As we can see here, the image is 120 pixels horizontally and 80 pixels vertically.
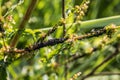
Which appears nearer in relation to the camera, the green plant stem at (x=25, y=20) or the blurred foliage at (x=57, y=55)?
the green plant stem at (x=25, y=20)

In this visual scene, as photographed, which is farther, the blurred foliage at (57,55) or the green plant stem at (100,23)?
the blurred foliage at (57,55)

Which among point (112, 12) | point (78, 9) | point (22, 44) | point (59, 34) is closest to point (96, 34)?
point (78, 9)

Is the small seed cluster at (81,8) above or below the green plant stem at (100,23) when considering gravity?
above

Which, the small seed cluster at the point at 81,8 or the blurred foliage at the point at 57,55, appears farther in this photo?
the blurred foliage at the point at 57,55

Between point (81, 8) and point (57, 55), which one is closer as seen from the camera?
point (81, 8)

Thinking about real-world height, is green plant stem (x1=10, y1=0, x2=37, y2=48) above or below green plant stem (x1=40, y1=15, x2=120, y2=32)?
above

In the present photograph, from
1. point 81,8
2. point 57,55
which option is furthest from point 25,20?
point 57,55

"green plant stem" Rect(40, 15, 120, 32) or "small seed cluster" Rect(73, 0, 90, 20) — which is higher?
"small seed cluster" Rect(73, 0, 90, 20)

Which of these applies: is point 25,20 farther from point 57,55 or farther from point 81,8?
point 57,55

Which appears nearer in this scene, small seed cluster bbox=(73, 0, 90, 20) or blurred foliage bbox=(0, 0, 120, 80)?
small seed cluster bbox=(73, 0, 90, 20)

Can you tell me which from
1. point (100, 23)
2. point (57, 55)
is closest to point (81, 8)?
point (100, 23)

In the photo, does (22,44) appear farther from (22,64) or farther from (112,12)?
(112,12)
